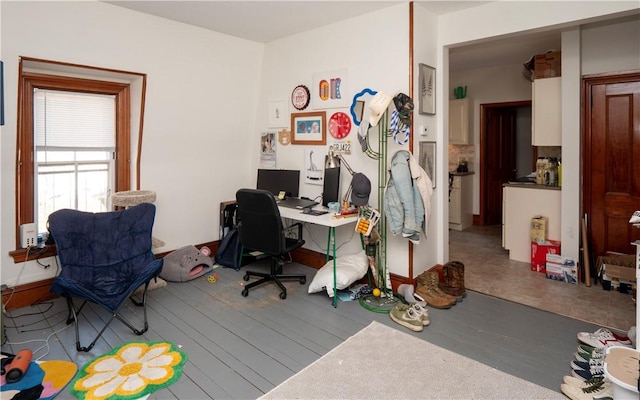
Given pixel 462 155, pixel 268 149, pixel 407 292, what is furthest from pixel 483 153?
pixel 407 292

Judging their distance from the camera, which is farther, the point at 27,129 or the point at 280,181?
the point at 280,181

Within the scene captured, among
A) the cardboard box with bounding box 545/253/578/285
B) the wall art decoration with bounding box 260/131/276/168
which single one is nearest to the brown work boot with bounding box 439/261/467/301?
the cardboard box with bounding box 545/253/578/285

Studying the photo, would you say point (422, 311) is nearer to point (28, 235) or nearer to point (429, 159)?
point (429, 159)

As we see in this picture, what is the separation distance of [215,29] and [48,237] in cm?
273

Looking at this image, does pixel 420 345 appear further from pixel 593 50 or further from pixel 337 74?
pixel 593 50

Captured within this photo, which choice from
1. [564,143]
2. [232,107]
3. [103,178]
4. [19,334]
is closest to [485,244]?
[564,143]

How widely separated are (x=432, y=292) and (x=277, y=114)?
2.72m

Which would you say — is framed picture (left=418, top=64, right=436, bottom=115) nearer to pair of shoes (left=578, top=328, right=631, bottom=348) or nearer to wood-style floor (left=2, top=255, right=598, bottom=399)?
wood-style floor (left=2, top=255, right=598, bottom=399)

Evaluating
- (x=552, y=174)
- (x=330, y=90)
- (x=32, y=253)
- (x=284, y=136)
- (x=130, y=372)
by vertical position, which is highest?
(x=330, y=90)

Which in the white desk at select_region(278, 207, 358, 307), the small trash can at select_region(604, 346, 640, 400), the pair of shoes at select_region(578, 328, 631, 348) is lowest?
the pair of shoes at select_region(578, 328, 631, 348)

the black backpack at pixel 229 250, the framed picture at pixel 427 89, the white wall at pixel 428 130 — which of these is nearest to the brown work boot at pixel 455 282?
the white wall at pixel 428 130

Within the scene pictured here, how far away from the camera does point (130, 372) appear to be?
2.37 m

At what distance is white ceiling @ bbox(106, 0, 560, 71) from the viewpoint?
11.4 ft

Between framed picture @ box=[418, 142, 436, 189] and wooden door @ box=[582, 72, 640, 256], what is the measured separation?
174cm
